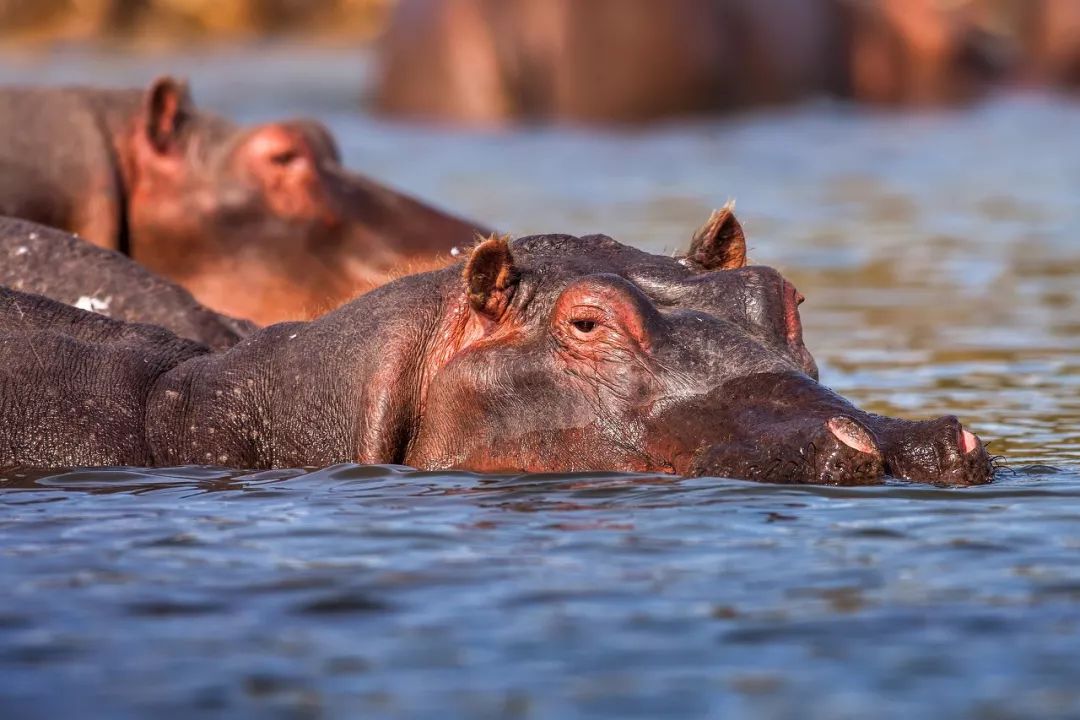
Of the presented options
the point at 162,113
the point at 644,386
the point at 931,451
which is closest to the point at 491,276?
the point at 644,386

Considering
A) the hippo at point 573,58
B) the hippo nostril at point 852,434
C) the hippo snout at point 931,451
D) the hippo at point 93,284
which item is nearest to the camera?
the hippo nostril at point 852,434

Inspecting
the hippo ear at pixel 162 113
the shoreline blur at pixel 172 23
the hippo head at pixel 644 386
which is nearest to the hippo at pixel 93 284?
the hippo head at pixel 644 386

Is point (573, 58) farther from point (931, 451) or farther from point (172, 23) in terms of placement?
point (172, 23)

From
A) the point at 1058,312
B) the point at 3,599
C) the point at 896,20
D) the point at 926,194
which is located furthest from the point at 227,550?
the point at 896,20

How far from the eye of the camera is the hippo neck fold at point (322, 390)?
246 inches

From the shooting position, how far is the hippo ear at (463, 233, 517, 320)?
6047 mm

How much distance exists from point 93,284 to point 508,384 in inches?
91.0

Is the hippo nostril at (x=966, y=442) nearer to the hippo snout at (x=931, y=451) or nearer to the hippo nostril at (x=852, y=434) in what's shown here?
the hippo snout at (x=931, y=451)

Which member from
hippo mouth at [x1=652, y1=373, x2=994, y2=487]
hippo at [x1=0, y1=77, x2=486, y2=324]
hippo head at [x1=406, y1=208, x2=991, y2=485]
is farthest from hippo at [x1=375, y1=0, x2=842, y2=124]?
hippo mouth at [x1=652, y1=373, x2=994, y2=487]

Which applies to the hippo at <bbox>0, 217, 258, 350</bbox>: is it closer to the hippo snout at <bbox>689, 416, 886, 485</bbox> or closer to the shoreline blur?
the hippo snout at <bbox>689, 416, 886, 485</bbox>

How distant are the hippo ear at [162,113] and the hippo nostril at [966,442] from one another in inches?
209

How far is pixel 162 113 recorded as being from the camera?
389 inches

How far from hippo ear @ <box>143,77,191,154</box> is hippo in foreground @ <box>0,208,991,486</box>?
3.30 meters

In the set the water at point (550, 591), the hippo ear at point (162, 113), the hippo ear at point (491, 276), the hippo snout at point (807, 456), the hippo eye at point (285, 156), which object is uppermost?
the hippo ear at point (162, 113)
